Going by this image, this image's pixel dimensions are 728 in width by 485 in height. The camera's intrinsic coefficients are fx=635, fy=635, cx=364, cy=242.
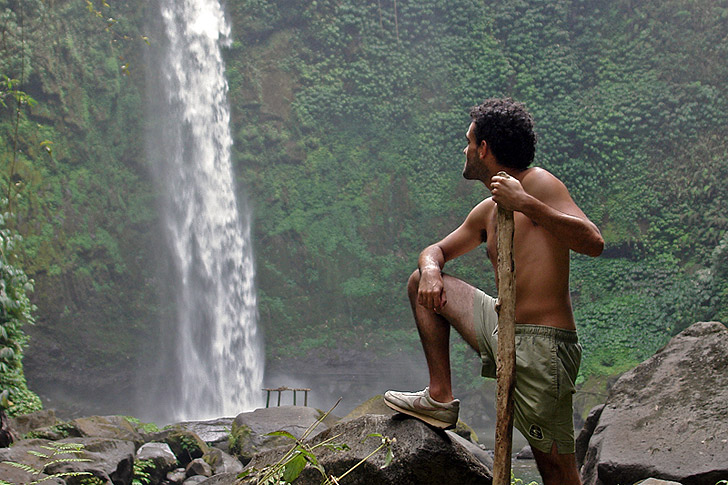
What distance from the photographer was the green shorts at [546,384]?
2.46 m

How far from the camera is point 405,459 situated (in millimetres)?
2691

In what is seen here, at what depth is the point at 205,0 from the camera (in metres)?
17.6

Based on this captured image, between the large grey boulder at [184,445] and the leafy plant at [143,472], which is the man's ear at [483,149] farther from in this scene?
the large grey boulder at [184,445]

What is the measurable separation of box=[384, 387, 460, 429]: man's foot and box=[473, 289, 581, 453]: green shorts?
306mm

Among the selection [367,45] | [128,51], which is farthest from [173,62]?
[367,45]

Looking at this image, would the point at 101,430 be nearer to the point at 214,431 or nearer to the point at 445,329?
the point at 214,431

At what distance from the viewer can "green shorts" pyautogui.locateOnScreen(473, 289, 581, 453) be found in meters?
2.46

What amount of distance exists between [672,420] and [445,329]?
1911 mm

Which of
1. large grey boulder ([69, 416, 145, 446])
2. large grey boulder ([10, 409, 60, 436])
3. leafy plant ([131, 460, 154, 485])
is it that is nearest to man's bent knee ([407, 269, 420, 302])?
leafy plant ([131, 460, 154, 485])

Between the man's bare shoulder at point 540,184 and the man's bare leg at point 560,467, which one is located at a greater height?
the man's bare shoulder at point 540,184

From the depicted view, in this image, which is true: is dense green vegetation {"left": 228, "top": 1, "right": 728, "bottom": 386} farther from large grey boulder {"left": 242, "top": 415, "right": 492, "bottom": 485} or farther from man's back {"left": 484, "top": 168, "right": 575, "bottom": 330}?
man's back {"left": 484, "top": 168, "right": 575, "bottom": 330}

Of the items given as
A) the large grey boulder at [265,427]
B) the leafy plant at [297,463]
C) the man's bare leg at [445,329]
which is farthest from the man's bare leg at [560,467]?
the large grey boulder at [265,427]

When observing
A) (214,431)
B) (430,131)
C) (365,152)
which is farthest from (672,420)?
(365,152)

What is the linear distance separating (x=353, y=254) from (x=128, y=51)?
804cm
